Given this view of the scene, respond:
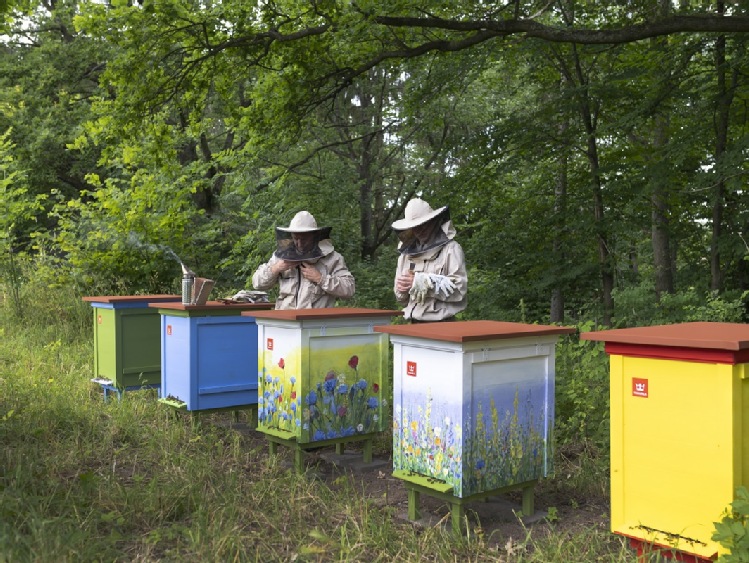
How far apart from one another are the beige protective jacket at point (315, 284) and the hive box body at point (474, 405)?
1.71 m

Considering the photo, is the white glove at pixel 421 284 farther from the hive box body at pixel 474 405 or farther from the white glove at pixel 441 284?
the hive box body at pixel 474 405

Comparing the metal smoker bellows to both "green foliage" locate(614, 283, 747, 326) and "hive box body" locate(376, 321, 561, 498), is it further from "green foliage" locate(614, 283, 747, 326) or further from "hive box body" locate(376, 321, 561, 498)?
"green foliage" locate(614, 283, 747, 326)

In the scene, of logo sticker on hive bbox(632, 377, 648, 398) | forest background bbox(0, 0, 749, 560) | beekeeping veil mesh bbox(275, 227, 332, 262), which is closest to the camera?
logo sticker on hive bbox(632, 377, 648, 398)

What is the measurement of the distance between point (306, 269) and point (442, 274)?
132 cm

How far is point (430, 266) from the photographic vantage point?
4.79 meters

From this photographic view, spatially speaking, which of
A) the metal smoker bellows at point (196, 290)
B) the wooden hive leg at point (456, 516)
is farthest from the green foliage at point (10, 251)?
the wooden hive leg at point (456, 516)

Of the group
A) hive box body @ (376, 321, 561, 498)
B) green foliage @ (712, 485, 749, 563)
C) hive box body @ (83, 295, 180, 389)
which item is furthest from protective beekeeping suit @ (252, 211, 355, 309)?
green foliage @ (712, 485, 749, 563)

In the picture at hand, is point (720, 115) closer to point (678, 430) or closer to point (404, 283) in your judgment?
point (404, 283)

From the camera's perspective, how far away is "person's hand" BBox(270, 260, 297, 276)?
18.6ft

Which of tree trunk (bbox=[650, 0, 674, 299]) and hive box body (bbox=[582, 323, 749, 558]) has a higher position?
tree trunk (bbox=[650, 0, 674, 299])

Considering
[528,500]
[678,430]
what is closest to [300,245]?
[528,500]

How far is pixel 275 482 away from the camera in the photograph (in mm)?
4496

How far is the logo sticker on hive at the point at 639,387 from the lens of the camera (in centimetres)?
297

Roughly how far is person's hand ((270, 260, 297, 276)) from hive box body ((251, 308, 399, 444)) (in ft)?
2.33
